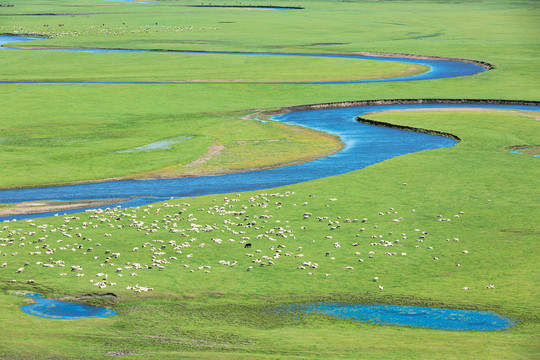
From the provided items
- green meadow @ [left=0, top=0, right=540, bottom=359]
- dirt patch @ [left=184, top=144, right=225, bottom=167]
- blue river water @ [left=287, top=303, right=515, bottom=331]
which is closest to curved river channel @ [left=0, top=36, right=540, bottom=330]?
blue river water @ [left=287, top=303, right=515, bottom=331]

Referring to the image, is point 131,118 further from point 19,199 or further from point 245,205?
point 245,205

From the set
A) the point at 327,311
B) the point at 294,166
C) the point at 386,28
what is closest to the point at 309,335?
the point at 327,311

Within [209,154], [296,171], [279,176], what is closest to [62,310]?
[279,176]

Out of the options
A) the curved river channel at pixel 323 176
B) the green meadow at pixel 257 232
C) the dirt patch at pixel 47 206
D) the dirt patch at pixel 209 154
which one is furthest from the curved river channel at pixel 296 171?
the dirt patch at pixel 209 154

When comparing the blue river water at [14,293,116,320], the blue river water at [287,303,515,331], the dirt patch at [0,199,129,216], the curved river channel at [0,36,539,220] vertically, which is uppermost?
the blue river water at [14,293,116,320]

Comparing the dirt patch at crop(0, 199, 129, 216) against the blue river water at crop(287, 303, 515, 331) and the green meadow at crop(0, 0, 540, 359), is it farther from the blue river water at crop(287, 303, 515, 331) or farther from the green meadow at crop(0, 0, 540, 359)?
the blue river water at crop(287, 303, 515, 331)
